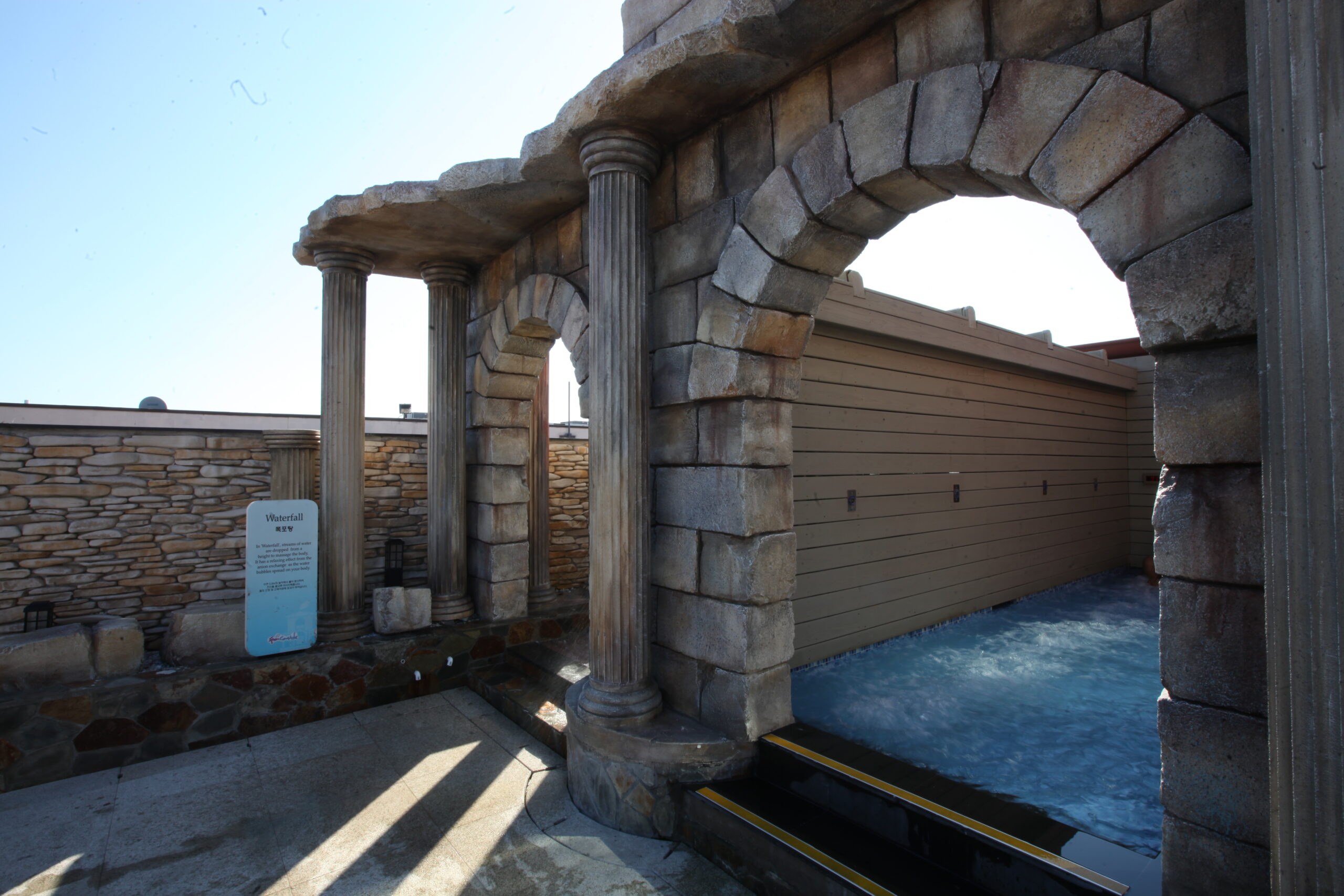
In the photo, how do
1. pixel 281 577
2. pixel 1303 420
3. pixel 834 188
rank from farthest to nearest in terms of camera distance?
pixel 281 577 → pixel 834 188 → pixel 1303 420

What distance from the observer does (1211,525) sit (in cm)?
164

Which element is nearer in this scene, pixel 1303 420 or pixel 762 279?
pixel 1303 420

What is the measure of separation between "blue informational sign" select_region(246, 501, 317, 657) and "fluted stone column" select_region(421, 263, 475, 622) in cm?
90

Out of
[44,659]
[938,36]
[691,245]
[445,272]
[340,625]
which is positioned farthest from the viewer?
[445,272]

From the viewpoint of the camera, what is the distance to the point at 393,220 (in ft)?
14.3

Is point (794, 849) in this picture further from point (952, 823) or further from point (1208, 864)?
point (1208, 864)

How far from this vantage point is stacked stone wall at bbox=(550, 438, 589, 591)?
725 cm

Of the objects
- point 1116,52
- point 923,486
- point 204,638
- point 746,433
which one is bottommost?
point 204,638

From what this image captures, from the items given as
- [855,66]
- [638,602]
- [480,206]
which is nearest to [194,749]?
[638,602]

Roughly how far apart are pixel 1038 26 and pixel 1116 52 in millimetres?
273

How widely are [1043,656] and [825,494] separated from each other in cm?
210

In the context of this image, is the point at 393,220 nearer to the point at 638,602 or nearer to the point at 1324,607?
the point at 638,602

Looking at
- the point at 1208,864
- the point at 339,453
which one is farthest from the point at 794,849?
the point at 339,453

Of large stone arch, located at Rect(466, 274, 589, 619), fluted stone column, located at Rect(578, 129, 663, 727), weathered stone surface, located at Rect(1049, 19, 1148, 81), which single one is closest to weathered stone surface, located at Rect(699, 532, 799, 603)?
fluted stone column, located at Rect(578, 129, 663, 727)
